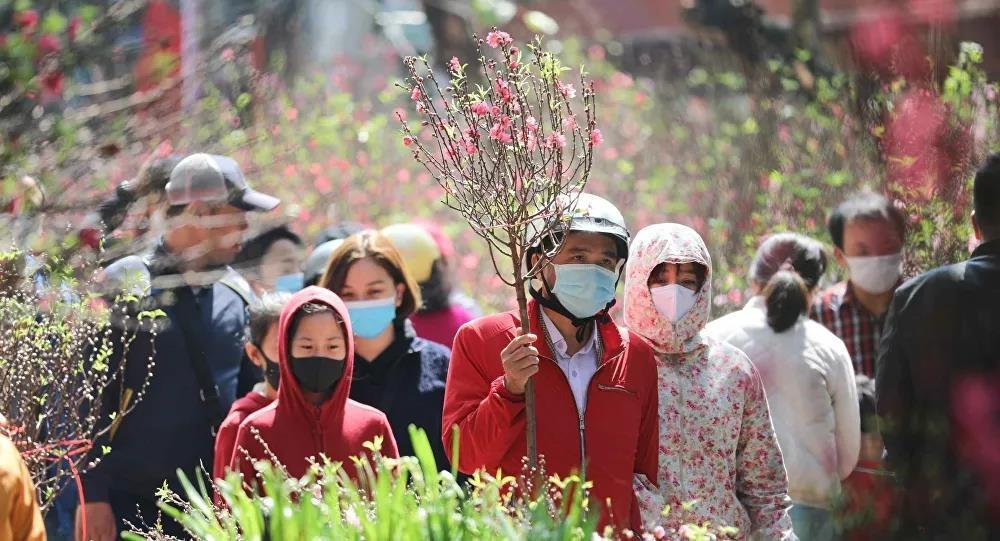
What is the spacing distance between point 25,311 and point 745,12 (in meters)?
7.69

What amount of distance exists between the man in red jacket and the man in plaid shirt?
7.63 feet

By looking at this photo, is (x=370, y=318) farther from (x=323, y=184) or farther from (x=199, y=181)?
(x=323, y=184)

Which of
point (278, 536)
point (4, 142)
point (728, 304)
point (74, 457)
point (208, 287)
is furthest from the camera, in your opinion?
point (728, 304)

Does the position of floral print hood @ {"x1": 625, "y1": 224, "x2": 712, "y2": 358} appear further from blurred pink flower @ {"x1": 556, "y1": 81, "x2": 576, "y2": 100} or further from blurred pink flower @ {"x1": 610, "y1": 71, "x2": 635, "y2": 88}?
blurred pink flower @ {"x1": 610, "y1": 71, "x2": 635, "y2": 88}

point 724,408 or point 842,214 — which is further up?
point 842,214

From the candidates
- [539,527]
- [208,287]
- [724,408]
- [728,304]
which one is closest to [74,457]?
[208,287]

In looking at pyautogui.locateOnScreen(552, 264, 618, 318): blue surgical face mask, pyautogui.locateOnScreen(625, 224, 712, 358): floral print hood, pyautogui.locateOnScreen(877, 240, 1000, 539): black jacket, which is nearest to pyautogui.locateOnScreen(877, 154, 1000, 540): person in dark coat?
pyautogui.locateOnScreen(877, 240, 1000, 539): black jacket

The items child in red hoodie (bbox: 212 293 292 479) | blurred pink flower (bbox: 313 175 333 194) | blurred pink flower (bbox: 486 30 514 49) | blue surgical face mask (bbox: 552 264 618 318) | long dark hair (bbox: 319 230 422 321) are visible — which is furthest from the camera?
blurred pink flower (bbox: 313 175 333 194)

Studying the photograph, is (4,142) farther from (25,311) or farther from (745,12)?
(745,12)

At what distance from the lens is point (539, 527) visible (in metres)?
2.92

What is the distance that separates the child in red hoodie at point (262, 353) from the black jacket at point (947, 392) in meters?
2.00

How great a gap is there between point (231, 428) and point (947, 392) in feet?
7.25

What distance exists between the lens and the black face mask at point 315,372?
4.67 metres

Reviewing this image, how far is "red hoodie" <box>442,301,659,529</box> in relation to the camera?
3.95 meters
